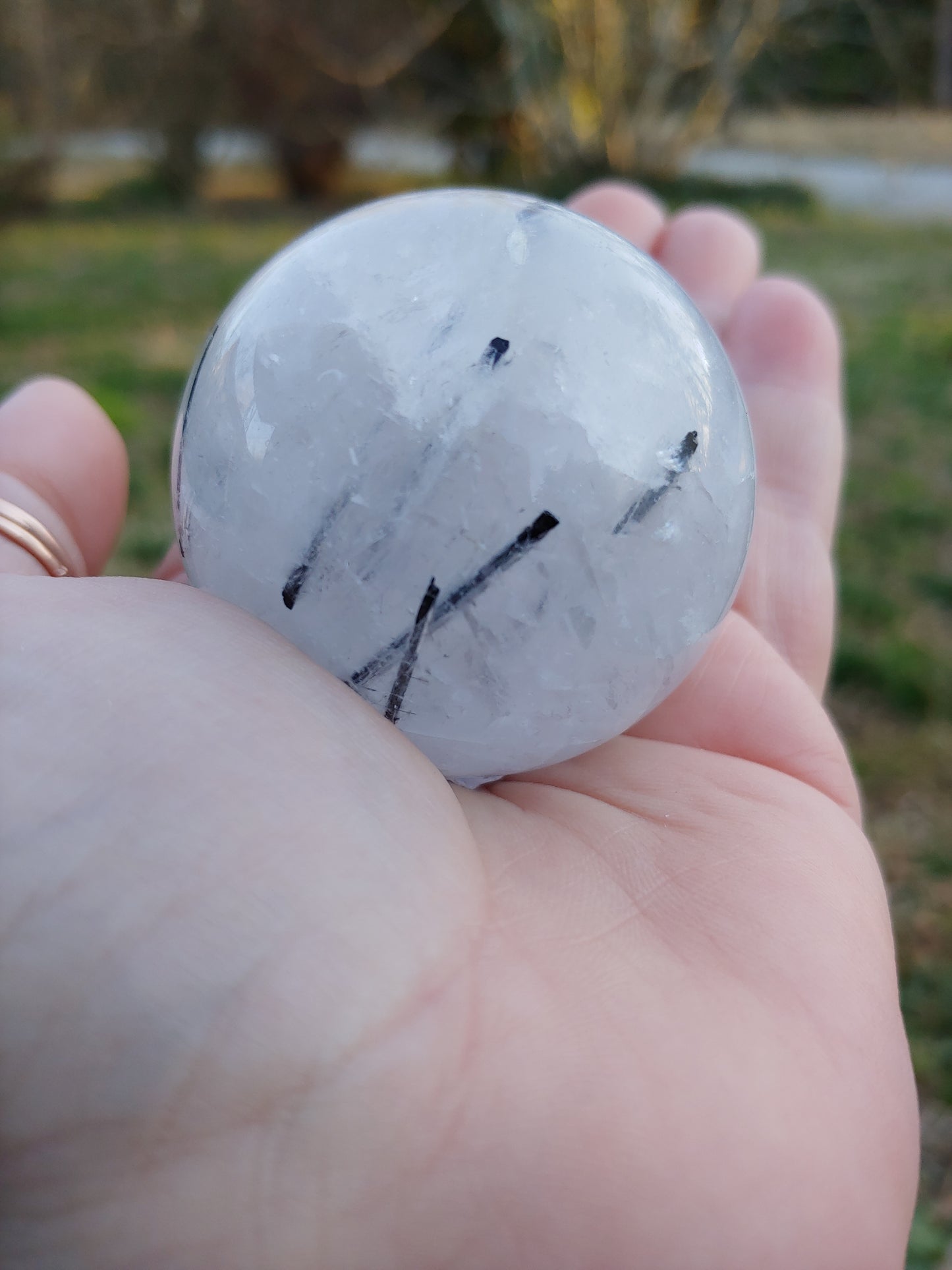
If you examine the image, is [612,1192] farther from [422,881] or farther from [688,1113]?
[422,881]

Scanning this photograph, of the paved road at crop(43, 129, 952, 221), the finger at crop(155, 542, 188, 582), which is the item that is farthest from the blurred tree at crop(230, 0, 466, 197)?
the finger at crop(155, 542, 188, 582)

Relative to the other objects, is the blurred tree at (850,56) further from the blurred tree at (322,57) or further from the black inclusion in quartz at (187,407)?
the black inclusion in quartz at (187,407)

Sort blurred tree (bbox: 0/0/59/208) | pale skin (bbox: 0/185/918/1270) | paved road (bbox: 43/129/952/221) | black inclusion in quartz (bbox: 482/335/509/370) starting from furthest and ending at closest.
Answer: paved road (bbox: 43/129/952/221) → blurred tree (bbox: 0/0/59/208) → black inclusion in quartz (bbox: 482/335/509/370) → pale skin (bbox: 0/185/918/1270)

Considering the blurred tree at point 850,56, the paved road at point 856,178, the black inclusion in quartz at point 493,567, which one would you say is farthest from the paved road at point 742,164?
the black inclusion in quartz at point 493,567

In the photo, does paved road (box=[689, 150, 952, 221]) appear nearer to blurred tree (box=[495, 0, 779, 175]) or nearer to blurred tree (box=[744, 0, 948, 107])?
blurred tree (box=[744, 0, 948, 107])

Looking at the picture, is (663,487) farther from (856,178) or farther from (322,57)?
(856,178)

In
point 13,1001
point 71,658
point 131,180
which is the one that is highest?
point 71,658

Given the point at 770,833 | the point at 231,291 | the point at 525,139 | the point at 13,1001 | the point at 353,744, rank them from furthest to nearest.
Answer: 1. the point at 525,139
2. the point at 231,291
3. the point at 770,833
4. the point at 353,744
5. the point at 13,1001

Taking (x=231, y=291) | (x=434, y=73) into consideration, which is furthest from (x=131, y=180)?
(x=231, y=291)
